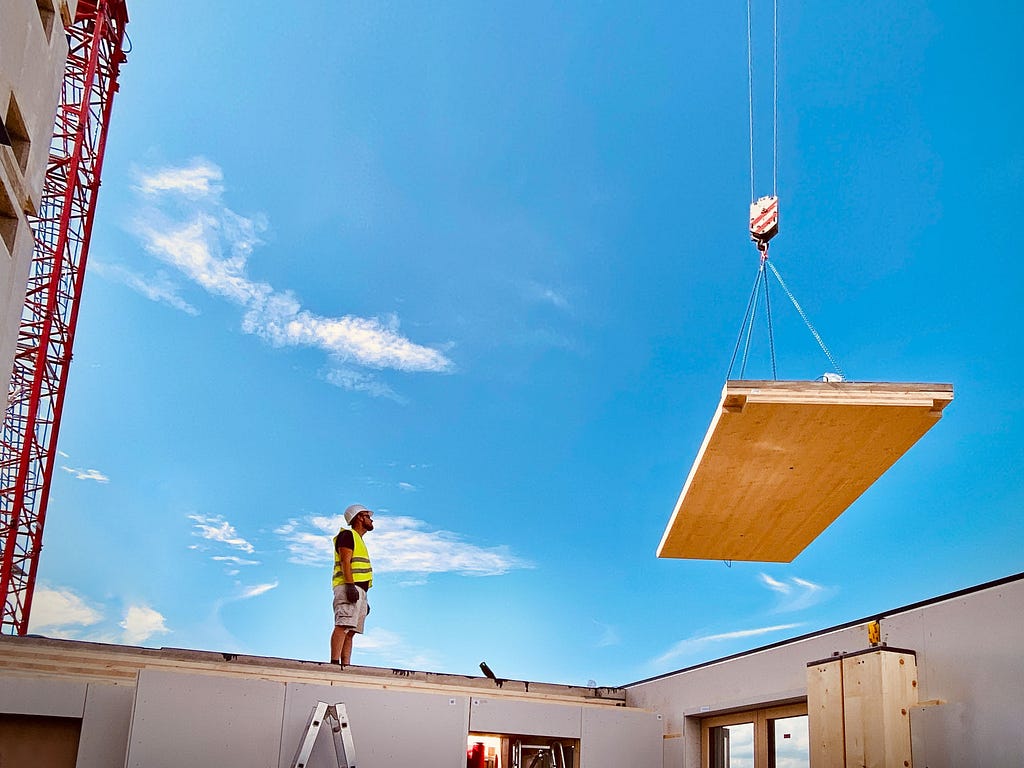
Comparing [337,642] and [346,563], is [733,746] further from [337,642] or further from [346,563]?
[346,563]

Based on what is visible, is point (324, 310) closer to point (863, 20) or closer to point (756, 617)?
point (756, 617)

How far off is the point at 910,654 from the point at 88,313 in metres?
34.2

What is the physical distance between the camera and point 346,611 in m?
11.3

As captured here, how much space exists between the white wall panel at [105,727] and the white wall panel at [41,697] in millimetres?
108

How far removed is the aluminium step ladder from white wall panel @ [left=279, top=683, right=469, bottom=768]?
0.11m

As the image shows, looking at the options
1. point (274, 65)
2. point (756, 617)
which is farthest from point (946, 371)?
point (274, 65)

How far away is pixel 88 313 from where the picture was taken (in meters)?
36.7

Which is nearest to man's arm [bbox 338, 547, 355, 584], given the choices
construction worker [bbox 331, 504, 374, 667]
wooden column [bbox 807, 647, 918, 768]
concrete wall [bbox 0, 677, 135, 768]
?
construction worker [bbox 331, 504, 374, 667]

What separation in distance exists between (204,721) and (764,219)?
696 cm

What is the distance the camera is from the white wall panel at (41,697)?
883 centimetres

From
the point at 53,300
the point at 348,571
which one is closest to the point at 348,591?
the point at 348,571

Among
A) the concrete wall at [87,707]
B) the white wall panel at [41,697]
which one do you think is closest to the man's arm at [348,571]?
the concrete wall at [87,707]

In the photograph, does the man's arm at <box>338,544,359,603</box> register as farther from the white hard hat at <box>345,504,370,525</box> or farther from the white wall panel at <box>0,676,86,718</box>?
the white wall panel at <box>0,676,86,718</box>

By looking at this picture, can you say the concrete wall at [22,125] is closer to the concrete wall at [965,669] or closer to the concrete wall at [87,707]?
the concrete wall at [87,707]
